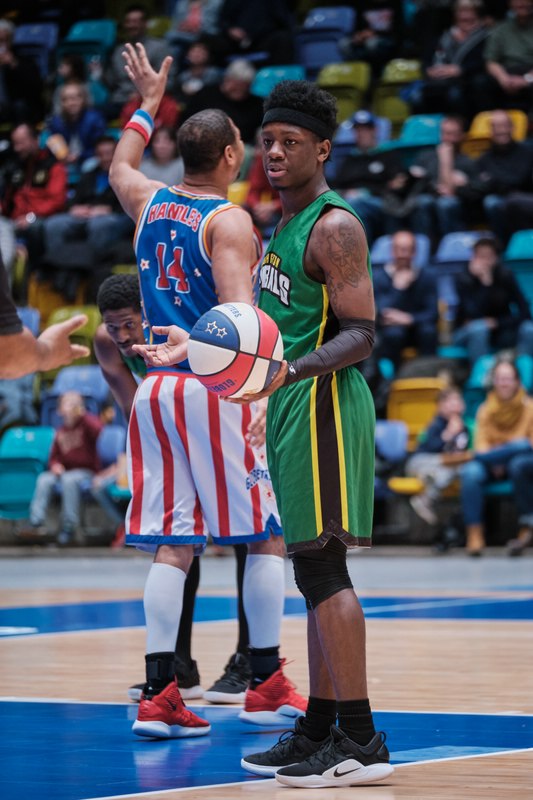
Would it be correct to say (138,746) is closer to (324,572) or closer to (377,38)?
(324,572)

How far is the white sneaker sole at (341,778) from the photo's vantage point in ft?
13.8

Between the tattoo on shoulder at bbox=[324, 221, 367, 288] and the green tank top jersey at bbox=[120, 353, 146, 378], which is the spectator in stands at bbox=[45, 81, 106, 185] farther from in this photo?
the tattoo on shoulder at bbox=[324, 221, 367, 288]

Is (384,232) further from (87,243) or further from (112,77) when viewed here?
(112,77)

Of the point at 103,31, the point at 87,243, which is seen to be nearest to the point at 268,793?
A: the point at 87,243

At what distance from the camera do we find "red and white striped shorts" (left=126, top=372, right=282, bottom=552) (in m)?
5.39

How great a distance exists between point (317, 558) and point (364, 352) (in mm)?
600

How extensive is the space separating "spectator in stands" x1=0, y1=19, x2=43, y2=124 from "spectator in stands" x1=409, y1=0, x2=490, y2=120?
5.71 m

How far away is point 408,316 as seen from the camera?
14.7 metres

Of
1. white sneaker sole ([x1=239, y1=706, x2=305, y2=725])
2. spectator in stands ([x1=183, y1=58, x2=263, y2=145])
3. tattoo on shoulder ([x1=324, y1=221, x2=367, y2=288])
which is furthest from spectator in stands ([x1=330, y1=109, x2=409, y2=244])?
tattoo on shoulder ([x1=324, y1=221, x2=367, y2=288])

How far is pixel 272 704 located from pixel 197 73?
45.8 feet

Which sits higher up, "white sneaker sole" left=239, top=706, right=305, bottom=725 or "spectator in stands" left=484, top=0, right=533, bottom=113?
"spectator in stands" left=484, top=0, right=533, bottom=113

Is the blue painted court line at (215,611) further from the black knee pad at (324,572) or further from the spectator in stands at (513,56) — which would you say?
the spectator in stands at (513,56)

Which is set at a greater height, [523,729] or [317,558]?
[317,558]

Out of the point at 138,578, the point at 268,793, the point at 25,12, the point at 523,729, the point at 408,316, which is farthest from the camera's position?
the point at 25,12
